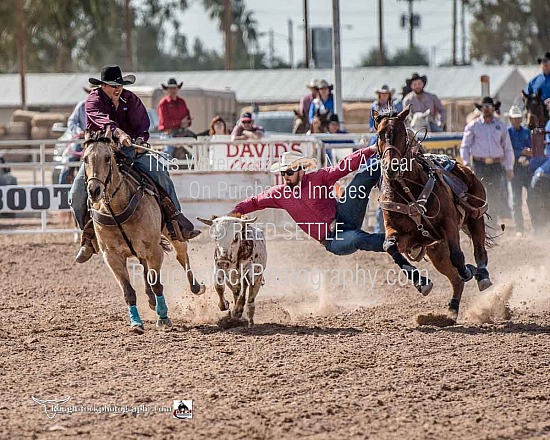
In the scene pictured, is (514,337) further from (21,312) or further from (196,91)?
(196,91)

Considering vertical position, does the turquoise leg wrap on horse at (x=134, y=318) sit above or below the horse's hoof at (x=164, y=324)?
above

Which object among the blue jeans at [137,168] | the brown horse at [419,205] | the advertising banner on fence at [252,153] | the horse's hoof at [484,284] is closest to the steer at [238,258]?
the blue jeans at [137,168]

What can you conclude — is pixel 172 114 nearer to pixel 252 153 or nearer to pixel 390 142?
pixel 252 153

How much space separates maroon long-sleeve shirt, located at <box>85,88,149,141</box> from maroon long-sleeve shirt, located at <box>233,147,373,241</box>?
44.1 inches

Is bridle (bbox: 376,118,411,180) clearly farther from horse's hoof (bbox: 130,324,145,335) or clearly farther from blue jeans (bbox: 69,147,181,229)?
horse's hoof (bbox: 130,324,145,335)

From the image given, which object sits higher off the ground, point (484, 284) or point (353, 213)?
point (353, 213)

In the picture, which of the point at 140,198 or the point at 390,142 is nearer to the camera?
the point at 390,142

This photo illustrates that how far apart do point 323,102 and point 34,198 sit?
199 inches

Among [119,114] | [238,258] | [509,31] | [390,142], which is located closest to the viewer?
[390,142]

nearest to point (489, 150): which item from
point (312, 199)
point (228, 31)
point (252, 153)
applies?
point (252, 153)

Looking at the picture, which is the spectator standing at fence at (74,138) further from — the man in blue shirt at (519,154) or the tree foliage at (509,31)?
→ the tree foliage at (509,31)

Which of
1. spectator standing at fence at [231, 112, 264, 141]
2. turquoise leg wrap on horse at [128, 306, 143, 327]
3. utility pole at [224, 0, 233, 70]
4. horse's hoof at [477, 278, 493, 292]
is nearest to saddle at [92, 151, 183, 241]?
turquoise leg wrap on horse at [128, 306, 143, 327]

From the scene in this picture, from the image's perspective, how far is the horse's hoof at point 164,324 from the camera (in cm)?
887

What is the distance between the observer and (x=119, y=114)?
29.9 feet
